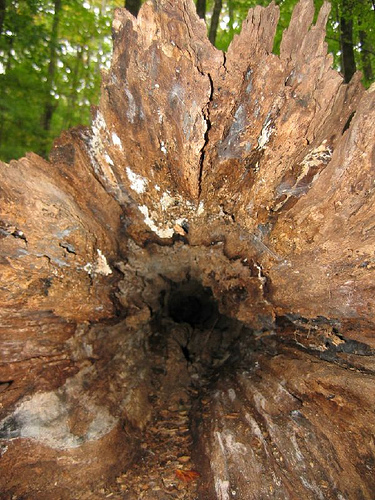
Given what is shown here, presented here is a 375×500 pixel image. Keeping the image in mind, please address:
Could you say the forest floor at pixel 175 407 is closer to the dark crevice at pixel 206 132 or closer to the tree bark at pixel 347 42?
the dark crevice at pixel 206 132

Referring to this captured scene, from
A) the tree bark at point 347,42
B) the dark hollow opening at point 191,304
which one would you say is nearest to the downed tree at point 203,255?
the dark hollow opening at point 191,304

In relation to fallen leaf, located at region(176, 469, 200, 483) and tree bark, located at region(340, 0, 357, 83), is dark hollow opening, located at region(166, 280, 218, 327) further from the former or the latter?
tree bark, located at region(340, 0, 357, 83)

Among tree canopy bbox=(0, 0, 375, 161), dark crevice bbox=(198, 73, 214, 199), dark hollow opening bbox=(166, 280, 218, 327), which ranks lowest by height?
dark hollow opening bbox=(166, 280, 218, 327)

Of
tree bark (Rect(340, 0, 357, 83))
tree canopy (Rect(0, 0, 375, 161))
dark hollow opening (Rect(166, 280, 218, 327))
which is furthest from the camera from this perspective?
tree bark (Rect(340, 0, 357, 83))

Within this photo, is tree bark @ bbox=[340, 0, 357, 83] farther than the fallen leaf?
Yes

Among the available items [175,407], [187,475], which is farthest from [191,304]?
[187,475]

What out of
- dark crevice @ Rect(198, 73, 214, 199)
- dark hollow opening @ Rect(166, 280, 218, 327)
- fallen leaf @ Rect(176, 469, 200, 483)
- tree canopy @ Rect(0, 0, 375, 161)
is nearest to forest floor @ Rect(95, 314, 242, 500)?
fallen leaf @ Rect(176, 469, 200, 483)

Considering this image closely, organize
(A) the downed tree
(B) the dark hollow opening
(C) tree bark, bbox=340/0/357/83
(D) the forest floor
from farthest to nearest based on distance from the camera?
(C) tree bark, bbox=340/0/357/83
(B) the dark hollow opening
(D) the forest floor
(A) the downed tree
